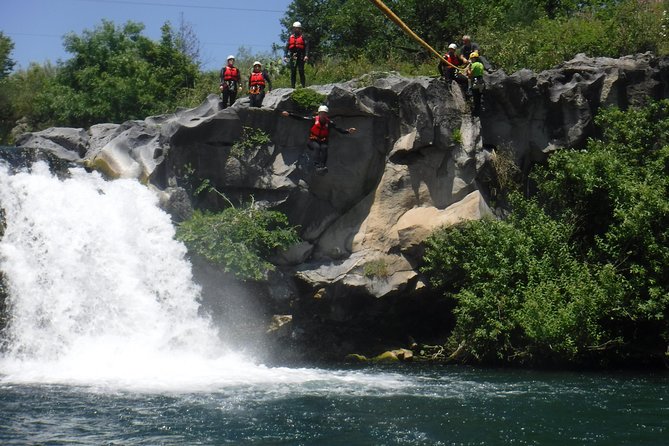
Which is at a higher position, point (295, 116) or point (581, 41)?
point (581, 41)

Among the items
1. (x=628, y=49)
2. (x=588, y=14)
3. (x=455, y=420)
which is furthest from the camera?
(x=588, y=14)

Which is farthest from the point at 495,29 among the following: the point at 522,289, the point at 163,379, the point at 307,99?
A: the point at 163,379

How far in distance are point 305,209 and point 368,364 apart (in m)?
3.73

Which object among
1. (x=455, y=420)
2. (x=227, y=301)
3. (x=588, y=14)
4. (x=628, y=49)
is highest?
(x=588, y=14)

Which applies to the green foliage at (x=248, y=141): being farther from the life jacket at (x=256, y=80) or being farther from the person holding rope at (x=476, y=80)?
the person holding rope at (x=476, y=80)

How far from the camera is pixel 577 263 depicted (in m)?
19.5

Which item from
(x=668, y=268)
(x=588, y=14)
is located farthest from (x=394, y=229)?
(x=588, y=14)

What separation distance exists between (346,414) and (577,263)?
315 inches

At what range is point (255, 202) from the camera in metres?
20.8

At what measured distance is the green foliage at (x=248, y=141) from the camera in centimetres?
2053

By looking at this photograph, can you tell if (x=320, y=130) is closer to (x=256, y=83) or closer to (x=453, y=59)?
(x=256, y=83)

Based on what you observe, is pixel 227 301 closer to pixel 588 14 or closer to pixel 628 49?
pixel 628 49

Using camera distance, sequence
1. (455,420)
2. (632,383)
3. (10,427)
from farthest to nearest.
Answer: (632,383) < (455,420) < (10,427)

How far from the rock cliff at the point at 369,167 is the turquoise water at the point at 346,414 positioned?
13.8 ft
